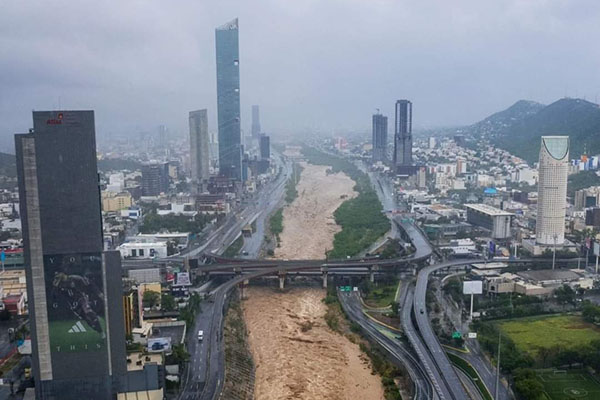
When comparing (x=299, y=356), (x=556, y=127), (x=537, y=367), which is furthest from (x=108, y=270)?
(x=556, y=127)

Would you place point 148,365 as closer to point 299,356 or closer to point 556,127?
point 299,356

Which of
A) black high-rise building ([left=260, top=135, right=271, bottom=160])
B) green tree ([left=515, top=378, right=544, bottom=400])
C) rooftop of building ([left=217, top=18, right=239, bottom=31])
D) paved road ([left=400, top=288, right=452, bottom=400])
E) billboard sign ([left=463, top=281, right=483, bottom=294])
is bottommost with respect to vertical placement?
paved road ([left=400, top=288, right=452, bottom=400])

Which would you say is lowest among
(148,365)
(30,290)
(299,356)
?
(299,356)

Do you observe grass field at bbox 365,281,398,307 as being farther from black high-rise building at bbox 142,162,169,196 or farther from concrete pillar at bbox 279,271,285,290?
black high-rise building at bbox 142,162,169,196

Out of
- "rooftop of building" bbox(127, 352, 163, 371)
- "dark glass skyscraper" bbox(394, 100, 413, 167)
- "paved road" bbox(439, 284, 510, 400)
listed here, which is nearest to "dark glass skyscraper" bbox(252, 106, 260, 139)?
"dark glass skyscraper" bbox(394, 100, 413, 167)

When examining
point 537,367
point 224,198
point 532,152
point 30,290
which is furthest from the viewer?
point 532,152

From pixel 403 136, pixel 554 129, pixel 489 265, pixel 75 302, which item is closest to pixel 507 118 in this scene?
pixel 554 129

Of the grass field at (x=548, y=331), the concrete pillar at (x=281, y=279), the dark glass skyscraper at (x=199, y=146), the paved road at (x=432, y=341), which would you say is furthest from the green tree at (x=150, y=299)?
the dark glass skyscraper at (x=199, y=146)
